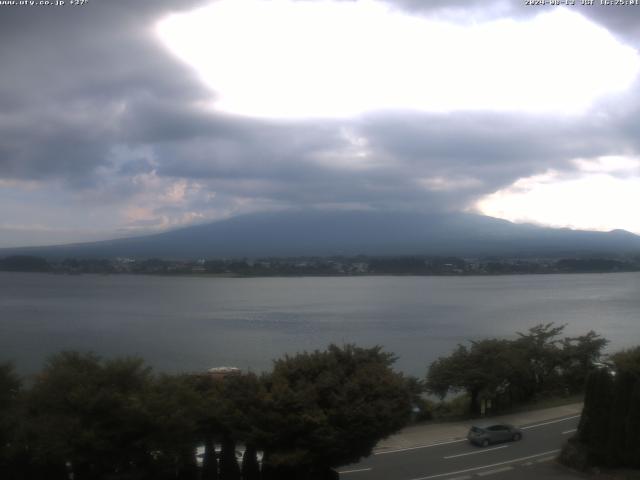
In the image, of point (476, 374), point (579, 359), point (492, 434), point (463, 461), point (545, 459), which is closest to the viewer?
point (545, 459)

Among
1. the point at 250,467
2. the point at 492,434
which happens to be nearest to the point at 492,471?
the point at 492,434

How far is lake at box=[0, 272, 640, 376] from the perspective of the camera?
36.6 meters

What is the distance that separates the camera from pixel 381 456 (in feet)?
44.8

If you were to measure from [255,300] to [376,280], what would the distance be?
37575 mm

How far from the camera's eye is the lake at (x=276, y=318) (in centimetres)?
3662

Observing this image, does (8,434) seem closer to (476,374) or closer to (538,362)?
(476,374)

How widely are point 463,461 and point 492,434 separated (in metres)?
1.53

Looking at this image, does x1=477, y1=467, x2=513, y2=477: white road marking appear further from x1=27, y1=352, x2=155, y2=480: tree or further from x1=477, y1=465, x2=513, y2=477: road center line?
x1=27, y1=352, x2=155, y2=480: tree

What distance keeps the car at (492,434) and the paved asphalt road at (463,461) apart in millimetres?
128

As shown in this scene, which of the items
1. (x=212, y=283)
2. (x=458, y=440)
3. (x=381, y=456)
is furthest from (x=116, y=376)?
(x=212, y=283)

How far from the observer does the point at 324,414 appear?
32.9 ft

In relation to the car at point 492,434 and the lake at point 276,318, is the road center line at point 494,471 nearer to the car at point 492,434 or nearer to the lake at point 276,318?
the car at point 492,434

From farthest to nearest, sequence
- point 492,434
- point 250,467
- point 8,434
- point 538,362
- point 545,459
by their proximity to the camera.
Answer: point 538,362, point 492,434, point 545,459, point 250,467, point 8,434

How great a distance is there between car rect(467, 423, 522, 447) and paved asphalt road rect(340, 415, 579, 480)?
13 cm
